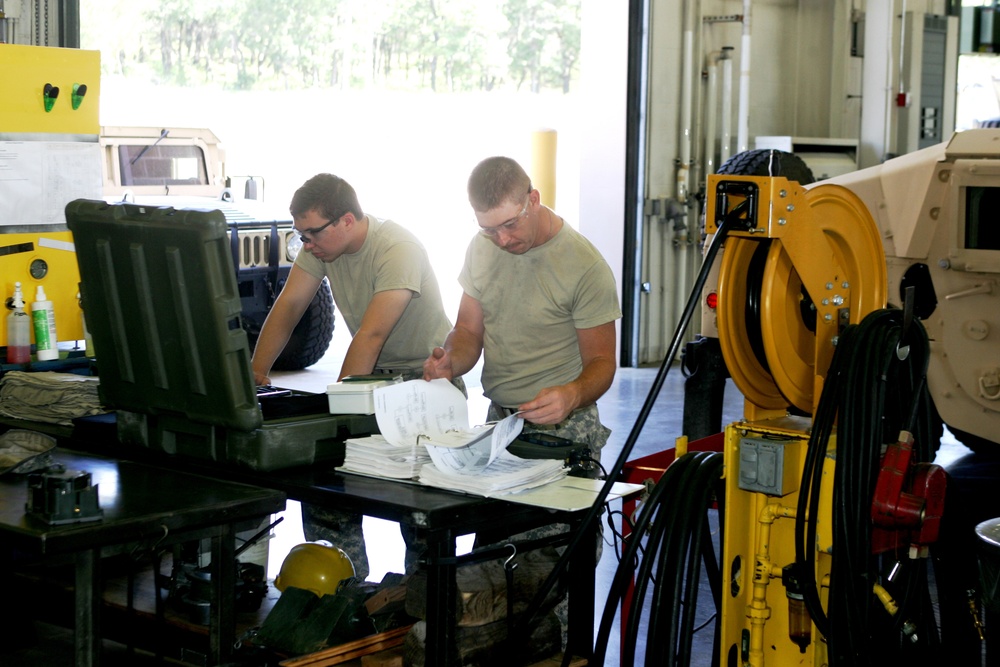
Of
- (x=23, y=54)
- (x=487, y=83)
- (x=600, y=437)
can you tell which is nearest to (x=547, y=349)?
(x=600, y=437)

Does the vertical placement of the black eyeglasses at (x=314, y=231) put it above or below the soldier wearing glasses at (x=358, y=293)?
above

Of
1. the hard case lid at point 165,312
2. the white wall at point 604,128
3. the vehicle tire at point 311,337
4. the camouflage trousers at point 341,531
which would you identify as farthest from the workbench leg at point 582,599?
the white wall at point 604,128

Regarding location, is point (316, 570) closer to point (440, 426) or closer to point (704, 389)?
point (440, 426)

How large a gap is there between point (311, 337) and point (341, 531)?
5485 millimetres

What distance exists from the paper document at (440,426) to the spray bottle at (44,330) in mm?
2256

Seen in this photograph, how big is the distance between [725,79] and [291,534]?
18.9ft

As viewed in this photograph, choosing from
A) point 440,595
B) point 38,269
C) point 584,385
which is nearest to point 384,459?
point 440,595

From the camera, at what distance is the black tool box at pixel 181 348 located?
9.47 feet

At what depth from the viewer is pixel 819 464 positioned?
2.77 metres

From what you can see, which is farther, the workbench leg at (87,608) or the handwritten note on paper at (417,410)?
the handwritten note on paper at (417,410)

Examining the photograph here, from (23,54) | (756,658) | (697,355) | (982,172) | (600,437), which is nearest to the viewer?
(756,658)

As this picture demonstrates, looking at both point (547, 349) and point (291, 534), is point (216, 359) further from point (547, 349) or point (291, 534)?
point (291, 534)

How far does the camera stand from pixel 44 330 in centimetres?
487

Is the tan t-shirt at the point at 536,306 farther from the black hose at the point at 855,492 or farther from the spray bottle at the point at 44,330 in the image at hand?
the spray bottle at the point at 44,330
